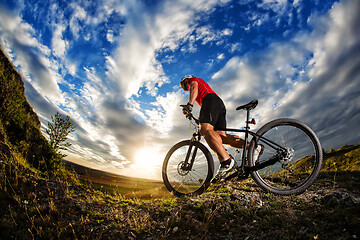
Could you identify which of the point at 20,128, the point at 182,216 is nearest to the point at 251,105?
the point at 182,216

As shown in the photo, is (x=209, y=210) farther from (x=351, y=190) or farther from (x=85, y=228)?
(x=351, y=190)

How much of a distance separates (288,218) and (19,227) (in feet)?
13.9

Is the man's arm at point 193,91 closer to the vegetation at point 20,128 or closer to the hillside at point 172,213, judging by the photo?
the hillside at point 172,213

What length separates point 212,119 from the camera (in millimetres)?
4410

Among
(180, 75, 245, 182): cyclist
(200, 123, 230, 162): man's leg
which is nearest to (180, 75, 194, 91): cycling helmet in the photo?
(180, 75, 245, 182): cyclist

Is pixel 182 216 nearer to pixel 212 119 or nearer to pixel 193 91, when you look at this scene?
pixel 212 119

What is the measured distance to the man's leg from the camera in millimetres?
4219

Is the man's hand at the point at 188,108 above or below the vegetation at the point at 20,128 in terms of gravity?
above

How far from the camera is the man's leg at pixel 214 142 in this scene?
13.8 ft

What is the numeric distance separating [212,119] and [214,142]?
617mm

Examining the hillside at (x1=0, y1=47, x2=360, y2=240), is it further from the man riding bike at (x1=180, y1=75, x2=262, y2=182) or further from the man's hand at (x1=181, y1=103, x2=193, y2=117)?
the man's hand at (x1=181, y1=103, x2=193, y2=117)

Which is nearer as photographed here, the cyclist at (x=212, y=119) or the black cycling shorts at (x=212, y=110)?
the cyclist at (x=212, y=119)

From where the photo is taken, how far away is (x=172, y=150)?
517 cm

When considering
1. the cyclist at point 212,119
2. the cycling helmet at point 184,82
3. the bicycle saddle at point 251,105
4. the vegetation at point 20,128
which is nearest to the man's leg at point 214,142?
the cyclist at point 212,119
